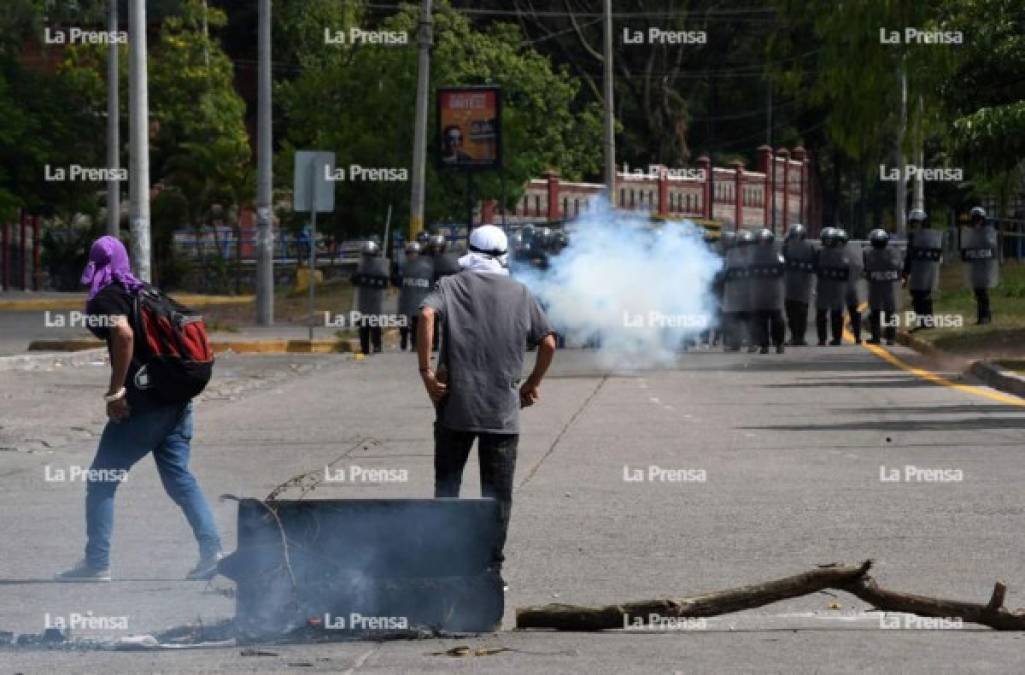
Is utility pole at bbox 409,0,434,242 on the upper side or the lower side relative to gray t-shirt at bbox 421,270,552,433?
upper

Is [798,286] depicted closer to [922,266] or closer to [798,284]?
[798,284]

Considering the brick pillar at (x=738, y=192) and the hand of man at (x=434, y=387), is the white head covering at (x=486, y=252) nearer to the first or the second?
the hand of man at (x=434, y=387)

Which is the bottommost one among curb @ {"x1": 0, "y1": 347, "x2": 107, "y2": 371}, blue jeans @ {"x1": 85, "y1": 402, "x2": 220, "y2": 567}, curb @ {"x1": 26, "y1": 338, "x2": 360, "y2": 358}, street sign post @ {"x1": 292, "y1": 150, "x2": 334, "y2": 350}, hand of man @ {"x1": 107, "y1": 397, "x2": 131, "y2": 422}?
curb @ {"x1": 26, "y1": 338, "x2": 360, "y2": 358}

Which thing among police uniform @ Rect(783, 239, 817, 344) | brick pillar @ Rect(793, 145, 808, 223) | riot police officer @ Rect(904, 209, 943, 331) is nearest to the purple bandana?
police uniform @ Rect(783, 239, 817, 344)

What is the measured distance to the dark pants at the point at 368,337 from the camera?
121ft

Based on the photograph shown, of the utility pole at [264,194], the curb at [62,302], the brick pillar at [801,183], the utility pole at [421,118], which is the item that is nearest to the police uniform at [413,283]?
the utility pole at [264,194]

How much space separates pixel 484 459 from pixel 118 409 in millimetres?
2116

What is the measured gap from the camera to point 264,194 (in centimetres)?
4272

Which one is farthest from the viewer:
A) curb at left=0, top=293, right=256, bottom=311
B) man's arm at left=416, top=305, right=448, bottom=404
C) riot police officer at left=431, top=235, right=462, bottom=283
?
curb at left=0, top=293, right=256, bottom=311

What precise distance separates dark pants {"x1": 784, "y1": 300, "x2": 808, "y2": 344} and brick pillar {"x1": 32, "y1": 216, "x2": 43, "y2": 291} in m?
29.1

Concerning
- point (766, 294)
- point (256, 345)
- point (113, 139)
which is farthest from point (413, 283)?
point (113, 139)

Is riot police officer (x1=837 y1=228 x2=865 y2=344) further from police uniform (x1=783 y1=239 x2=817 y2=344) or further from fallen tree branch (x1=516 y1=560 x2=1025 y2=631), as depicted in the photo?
fallen tree branch (x1=516 y1=560 x2=1025 y2=631)

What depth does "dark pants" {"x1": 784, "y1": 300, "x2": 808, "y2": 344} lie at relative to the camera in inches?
1529

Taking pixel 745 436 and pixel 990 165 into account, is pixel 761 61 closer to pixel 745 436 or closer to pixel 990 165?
pixel 990 165
